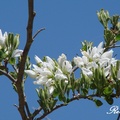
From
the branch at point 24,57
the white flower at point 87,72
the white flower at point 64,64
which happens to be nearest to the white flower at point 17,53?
the branch at point 24,57

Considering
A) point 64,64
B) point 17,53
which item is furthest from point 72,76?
point 17,53

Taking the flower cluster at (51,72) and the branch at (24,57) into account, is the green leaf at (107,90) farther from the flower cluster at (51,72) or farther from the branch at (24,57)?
the branch at (24,57)

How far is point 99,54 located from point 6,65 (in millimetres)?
507

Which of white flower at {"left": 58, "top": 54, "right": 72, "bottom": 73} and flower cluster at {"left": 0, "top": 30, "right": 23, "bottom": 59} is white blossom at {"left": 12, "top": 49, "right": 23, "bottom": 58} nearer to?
flower cluster at {"left": 0, "top": 30, "right": 23, "bottom": 59}

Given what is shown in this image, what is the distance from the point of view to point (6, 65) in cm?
221

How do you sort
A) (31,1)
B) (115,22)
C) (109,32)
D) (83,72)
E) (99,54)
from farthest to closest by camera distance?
(115,22)
(109,32)
(99,54)
(83,72)
(31,1)

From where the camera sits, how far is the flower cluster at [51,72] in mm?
1862

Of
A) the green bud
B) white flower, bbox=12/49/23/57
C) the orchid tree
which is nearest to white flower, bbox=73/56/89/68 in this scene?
the orchid tree

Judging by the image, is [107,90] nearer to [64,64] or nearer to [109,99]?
[109,99]

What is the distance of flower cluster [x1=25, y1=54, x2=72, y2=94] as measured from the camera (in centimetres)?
186

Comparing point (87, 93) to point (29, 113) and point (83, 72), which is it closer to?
point (83, 72)

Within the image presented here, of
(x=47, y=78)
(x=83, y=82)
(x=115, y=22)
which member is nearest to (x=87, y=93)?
(x=83, y=82)

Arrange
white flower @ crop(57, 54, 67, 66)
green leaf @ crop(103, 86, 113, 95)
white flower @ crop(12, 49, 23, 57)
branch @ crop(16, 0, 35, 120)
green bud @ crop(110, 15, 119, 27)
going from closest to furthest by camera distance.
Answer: branch @ crop(16, 0, 35, 120)
green leaf @ crop(103, 86, 113, 95)
white flower @ crop(57, 54, 67, 66)
white flower @ crop(12, 49, 23, 57)
green bud @ crop(110, 15, 119, 27)

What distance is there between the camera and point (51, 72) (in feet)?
6.23
